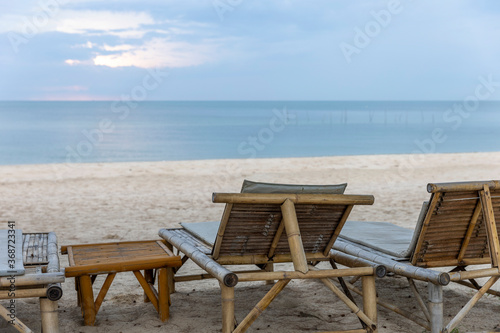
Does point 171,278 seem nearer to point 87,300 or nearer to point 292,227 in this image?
point 87,300

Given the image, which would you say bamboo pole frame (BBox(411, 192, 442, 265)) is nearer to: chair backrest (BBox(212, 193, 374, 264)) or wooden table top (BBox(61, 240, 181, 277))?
chair backrest (BBox(212, 193, 374, 264))

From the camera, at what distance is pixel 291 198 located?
2648 millimetres

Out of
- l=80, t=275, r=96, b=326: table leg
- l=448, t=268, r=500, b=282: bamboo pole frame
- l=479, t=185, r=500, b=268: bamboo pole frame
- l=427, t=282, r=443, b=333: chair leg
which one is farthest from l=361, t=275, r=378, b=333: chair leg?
l=80, t=275, r=96, b=326: table leg

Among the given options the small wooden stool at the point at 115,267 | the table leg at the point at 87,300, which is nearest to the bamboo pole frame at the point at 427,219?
the small wooden stool at the point at 115,267

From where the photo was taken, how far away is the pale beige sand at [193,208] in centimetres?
311

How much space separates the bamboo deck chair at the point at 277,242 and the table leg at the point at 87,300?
0.54 metres

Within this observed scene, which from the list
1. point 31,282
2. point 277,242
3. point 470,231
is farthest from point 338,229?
point 31,282

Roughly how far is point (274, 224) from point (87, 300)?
1052 mm

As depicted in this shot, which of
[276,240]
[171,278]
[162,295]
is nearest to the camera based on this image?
[276,240]

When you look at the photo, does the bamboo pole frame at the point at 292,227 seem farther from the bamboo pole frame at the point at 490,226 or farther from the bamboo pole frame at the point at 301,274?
the bamboo pole frame at the point at 490,226

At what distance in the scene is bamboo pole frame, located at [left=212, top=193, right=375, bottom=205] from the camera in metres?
2.53

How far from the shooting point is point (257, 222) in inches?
108

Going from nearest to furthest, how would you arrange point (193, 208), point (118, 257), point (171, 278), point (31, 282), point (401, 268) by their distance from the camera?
1. point (31, 282)
2. point (401, 268)
3. point (118, 257)
4. point (171, 278)
5. point (193, 208)

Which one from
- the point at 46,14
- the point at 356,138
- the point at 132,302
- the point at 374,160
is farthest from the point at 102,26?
the point at 132,302
